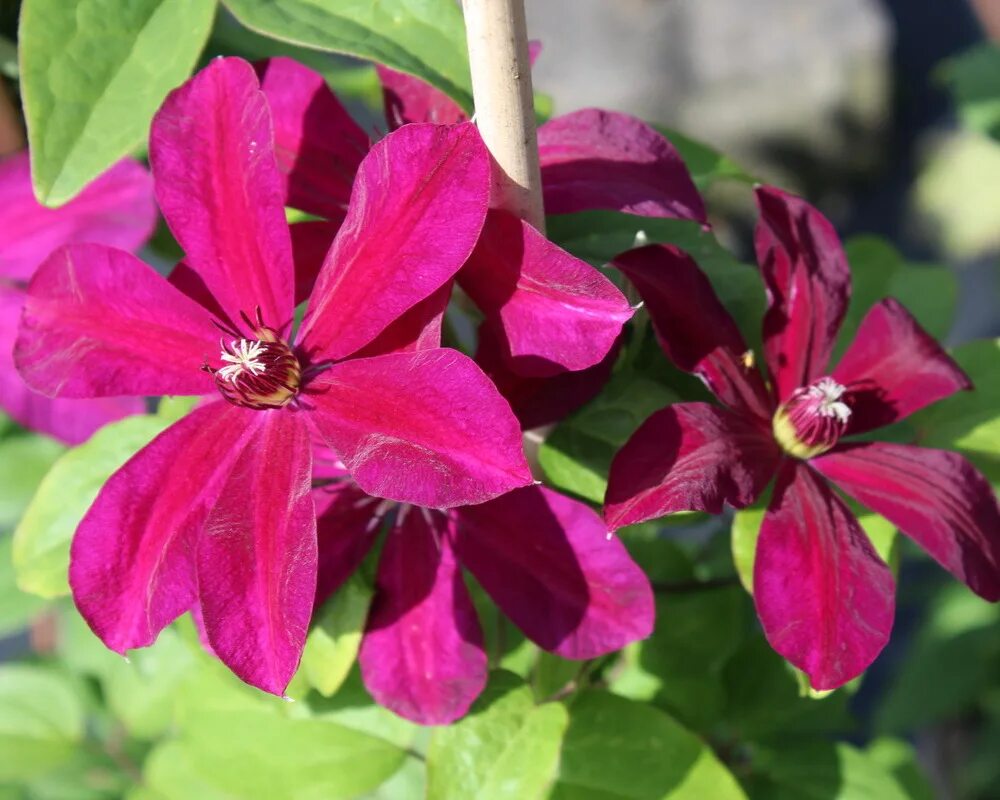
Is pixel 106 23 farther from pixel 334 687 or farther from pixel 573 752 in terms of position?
pixel 573 752

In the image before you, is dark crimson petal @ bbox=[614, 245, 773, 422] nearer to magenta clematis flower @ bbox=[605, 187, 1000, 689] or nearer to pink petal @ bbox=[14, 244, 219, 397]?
magenta clematis flower @ bbox=[605, 187, 1000, 689]

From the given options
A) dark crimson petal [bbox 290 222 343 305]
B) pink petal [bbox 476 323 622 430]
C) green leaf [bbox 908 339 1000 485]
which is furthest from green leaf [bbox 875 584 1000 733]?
dark crimson petal [bbox 290 222 343 305]

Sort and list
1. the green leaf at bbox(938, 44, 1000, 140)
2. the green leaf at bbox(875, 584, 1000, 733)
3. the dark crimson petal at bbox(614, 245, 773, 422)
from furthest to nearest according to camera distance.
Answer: the green leaf at bbox(875, 584, 1000, 733), the green leaf at bbox(938, 44, 1000, 140), the dark crimson petal at bbox(614, 245, 773, 422)

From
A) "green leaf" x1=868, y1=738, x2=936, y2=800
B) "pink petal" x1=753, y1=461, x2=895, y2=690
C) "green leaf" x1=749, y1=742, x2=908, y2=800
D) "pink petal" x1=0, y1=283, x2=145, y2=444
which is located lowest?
"green leaf" x1=868, y1=738, x2=936, y2=800

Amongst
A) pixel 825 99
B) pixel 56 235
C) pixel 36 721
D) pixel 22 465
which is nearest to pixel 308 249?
pixel 56 235

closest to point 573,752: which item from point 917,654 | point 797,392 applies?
point 797,392

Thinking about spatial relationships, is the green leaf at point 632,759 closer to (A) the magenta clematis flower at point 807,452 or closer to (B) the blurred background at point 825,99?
(A) the magenta clematis flower at point 807,452

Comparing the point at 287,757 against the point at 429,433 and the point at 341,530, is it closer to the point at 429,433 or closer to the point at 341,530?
the point at 341,530
